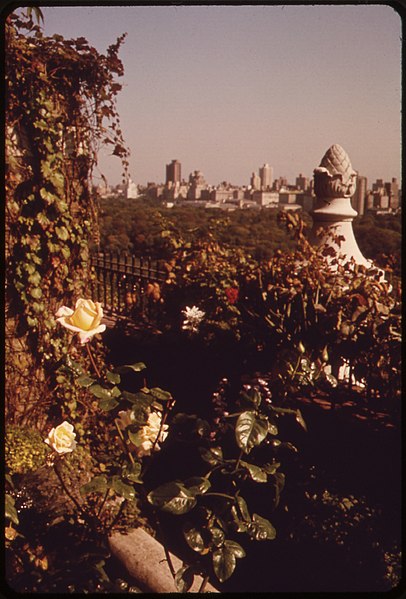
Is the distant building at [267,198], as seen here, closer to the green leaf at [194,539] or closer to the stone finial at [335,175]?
the stone finial at [335,175]

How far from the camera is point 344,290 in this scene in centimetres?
378

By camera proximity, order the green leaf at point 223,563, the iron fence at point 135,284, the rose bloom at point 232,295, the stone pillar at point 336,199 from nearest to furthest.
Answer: the green leaf at point 223,563 → the rose bloom at point 232,295 → the stone pillar at point 336,199 → the iron fence at point 135,284

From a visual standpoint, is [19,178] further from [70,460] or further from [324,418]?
[324,418]

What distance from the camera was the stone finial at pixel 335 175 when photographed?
15.2 ft

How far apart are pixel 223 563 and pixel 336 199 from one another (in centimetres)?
351

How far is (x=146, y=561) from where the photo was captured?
9.95 ft

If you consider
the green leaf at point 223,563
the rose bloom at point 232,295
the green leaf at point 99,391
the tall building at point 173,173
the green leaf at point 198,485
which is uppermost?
the tall building at point 173,173

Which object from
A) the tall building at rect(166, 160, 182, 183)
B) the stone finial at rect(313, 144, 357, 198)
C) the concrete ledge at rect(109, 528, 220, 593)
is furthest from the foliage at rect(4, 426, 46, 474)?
the tall building at rect(166, 160, 182, 183)

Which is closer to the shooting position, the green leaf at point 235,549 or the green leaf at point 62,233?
the green leaf at point 235,549

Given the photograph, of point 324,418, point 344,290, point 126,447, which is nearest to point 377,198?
point 344,290

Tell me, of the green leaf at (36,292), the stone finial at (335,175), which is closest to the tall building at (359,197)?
the stone finial at (335,175)

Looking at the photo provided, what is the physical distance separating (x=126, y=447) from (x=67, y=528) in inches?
54.8

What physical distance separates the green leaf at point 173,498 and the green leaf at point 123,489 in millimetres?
166

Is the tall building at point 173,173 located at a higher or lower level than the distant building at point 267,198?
higher
